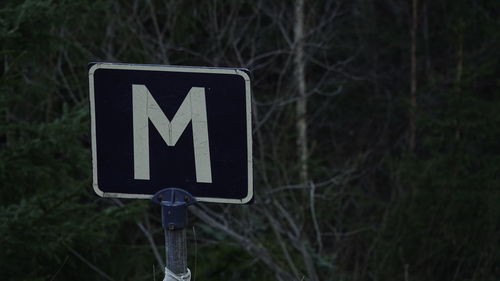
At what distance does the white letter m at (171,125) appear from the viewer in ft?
7.36

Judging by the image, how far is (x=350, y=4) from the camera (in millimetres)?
13234

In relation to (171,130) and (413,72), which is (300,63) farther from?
(171,130)

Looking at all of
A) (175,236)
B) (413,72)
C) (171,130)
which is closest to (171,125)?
(171,130)

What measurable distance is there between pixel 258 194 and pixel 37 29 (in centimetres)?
436

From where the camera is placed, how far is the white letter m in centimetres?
224

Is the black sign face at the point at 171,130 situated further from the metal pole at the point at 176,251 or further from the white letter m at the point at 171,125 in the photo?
the metal pole at the point at 176,251

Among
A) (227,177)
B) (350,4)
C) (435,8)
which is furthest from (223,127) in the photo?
(435,8)

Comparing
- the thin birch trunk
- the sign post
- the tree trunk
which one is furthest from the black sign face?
the tree trunk

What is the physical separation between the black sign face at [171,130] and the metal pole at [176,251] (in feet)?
0.39

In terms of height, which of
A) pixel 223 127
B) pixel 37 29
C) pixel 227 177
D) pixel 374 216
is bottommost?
A: pixel 374 216

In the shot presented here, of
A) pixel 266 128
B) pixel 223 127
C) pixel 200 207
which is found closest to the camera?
pixel 223 127

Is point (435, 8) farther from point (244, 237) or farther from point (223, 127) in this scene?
point (223, 127)

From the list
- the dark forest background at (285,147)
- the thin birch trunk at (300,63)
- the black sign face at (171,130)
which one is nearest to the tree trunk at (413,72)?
the dark forest background at (285,147)

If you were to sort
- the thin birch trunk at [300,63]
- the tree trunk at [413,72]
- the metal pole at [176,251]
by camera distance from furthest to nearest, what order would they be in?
the tree trunk at [413,72]
the thin birch trunk at [300,63]
the metal pole at [176,251]
